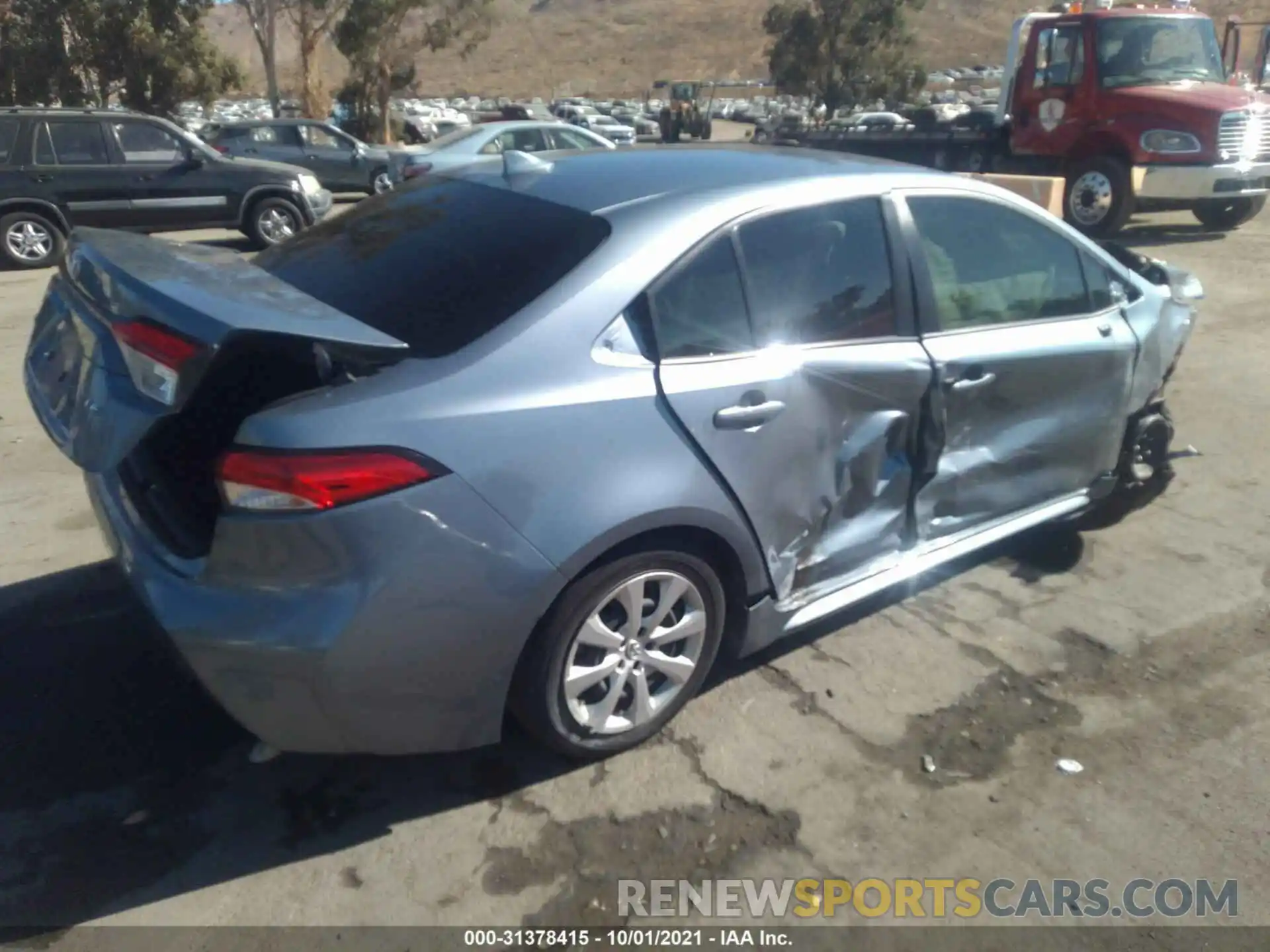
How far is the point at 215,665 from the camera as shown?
268cm

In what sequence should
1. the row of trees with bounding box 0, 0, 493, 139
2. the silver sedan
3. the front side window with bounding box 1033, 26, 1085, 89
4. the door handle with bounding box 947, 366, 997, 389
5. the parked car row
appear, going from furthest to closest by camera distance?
the row of trees with bounding box 0, 0, 493, 139
the parked car row
the silver sedan
the front side window with bounding box 1033, 26, 1085, 89
the door handle with bounding box 947, 366, 997, 389

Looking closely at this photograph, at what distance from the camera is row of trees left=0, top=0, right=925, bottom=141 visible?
24.5 m

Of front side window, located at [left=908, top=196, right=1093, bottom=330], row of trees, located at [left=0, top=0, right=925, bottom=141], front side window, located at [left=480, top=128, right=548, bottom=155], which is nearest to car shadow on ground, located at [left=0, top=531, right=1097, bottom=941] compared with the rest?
front side window, located at [left=908, top=196, right=1093, bottom=330]

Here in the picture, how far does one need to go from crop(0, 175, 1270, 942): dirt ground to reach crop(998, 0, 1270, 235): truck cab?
9.35 meters

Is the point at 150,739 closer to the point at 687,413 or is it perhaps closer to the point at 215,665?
the point at 215,665

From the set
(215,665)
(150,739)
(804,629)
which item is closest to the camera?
(215,665)

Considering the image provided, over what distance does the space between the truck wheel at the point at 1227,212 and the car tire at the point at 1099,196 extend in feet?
4.08

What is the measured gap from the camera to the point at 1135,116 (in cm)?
1237

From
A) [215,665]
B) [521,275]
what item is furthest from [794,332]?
[215,665]

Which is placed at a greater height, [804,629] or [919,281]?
[919,281]

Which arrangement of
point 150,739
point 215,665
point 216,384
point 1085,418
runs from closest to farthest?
1. point 215,665
2. point 216,384
3. point 150,739
4. point 1085,418

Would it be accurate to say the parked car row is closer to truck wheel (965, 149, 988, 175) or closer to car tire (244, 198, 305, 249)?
car tire (244, 198, 305, 249)

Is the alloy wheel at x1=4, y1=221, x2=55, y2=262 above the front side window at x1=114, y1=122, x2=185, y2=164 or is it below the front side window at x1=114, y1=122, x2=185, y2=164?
below

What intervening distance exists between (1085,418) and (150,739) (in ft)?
11.6
